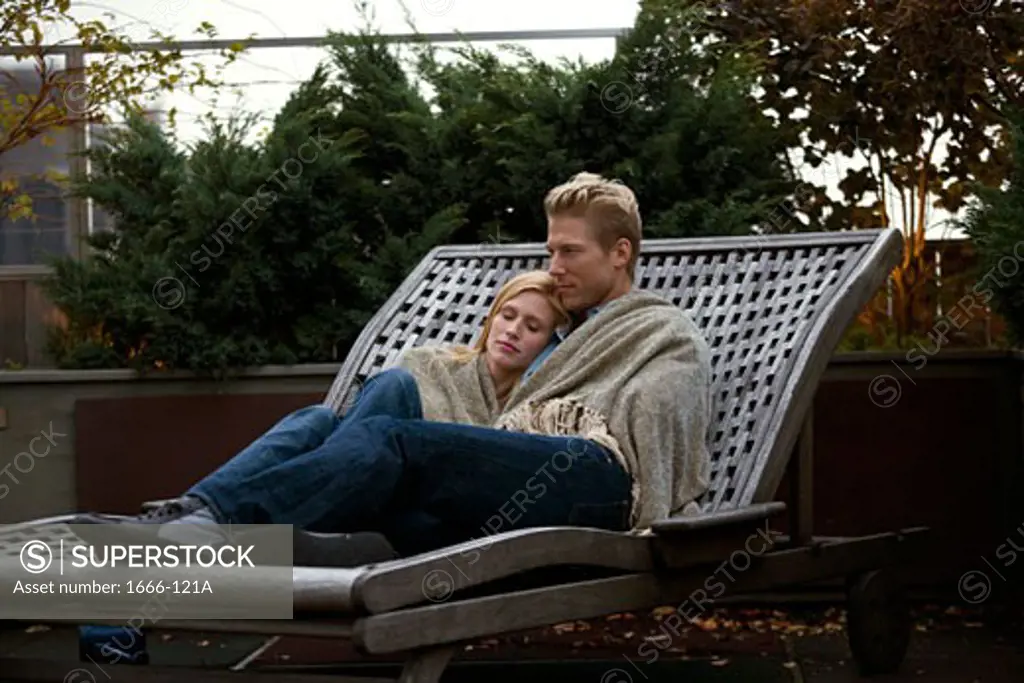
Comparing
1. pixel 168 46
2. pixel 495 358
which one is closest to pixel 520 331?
pixel 495 358

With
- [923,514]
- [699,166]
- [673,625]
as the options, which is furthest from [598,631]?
[699,166]

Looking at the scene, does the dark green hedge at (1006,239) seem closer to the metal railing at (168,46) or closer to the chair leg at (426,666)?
the metal railing at (168,46)

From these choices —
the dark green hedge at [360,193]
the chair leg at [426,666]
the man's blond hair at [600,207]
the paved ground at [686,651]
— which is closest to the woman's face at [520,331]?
the man's blond hair at [600,207]

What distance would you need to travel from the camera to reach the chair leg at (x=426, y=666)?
3.44 m

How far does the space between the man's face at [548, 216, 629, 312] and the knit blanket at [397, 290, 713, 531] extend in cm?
7

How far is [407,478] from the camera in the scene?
160 inches

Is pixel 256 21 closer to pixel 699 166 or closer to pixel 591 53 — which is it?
pixel 591 53

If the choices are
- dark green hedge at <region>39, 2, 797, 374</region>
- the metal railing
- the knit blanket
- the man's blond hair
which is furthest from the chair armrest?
the metal railing

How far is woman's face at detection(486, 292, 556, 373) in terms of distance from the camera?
4.73 meters

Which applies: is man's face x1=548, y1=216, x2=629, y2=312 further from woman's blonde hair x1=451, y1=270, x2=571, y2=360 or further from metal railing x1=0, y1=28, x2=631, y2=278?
metal railing x1=0, y1=28, x2=631, y2=278

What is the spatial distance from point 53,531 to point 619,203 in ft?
5.64

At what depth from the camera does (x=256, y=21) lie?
306 inches

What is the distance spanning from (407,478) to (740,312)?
131 centimetres

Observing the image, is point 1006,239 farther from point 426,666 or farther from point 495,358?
point 426,666
